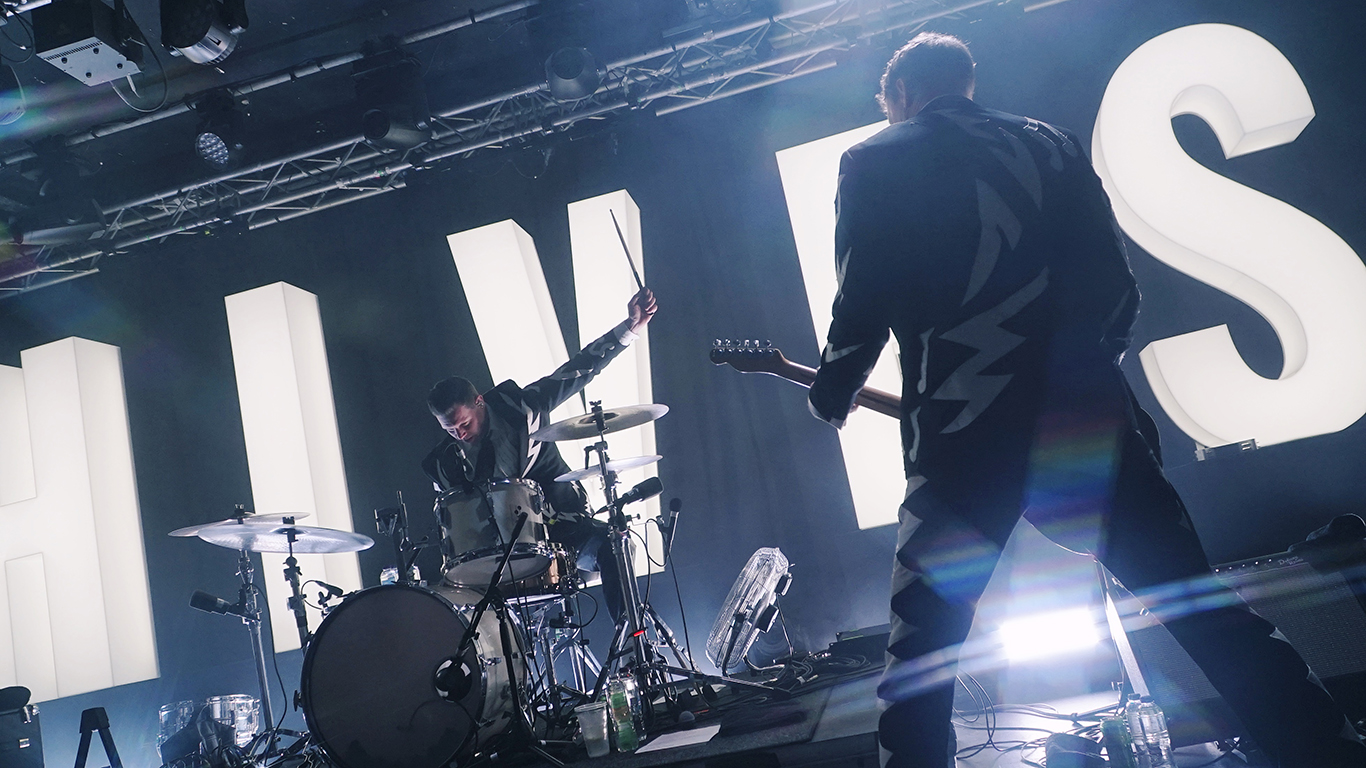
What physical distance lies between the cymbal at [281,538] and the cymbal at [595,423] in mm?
1089

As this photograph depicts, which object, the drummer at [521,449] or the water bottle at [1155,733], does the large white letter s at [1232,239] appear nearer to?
the water bottle at [1155,733]

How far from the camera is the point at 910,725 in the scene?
1.56m

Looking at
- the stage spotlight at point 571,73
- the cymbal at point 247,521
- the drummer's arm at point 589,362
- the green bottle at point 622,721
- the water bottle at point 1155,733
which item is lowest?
the water bottle at point 1155,733

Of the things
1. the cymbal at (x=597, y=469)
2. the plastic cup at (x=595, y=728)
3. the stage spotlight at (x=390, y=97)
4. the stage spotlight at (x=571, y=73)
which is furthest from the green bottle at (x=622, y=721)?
the stage spotlight at (x=390, y=97)

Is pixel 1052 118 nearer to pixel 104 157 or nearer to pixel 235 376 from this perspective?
pixel 235 376

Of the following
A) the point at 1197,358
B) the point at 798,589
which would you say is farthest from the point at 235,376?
the point at 1197,358

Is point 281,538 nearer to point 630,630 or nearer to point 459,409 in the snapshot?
point 459,409

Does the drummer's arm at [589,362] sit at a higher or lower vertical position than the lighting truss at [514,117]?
lower

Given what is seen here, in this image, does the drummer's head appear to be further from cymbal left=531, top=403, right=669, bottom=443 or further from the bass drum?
the bass drum

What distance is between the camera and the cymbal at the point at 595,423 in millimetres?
4082

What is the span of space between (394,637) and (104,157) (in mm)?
5516

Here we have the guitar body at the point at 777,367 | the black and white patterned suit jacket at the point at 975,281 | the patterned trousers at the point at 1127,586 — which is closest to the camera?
the patterned trousers at the point at 1127,586

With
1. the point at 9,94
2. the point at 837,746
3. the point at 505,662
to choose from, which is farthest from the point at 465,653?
the point at 9,94

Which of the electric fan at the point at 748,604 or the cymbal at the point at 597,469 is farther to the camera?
the electric fan at the point at 748,604
